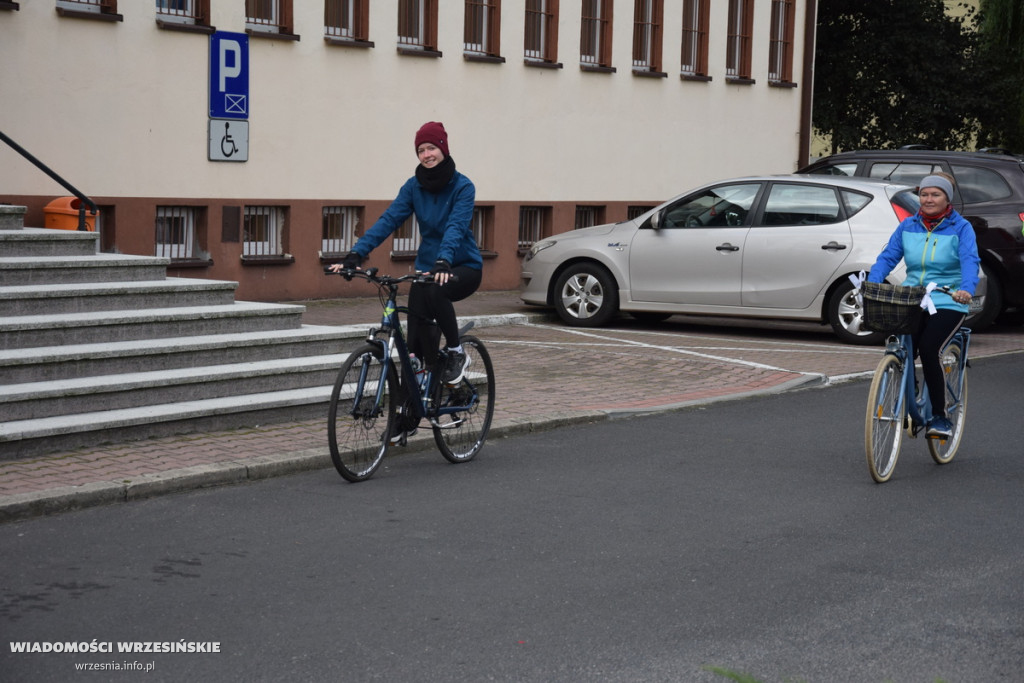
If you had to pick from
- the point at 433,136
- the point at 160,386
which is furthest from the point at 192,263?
the point at 433,136

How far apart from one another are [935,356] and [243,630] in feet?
15.8

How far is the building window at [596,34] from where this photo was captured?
22.8 metres

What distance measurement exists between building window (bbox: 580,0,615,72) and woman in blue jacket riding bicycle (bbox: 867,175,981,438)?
1456cm

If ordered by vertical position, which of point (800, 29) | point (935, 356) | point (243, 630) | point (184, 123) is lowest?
point (243, 630)

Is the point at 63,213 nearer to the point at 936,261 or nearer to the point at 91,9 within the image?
the point at 91,9

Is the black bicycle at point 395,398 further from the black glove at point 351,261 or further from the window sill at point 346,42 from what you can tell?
the window sill at point 346,42

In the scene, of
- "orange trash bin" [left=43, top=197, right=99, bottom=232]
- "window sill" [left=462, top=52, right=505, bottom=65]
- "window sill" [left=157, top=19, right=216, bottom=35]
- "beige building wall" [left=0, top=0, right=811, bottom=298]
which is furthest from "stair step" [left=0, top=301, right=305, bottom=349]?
"window sill" [left=462, top=52, right=505, bottom=65]

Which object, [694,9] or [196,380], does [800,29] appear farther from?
[196,380]

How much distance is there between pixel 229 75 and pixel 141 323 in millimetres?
7610

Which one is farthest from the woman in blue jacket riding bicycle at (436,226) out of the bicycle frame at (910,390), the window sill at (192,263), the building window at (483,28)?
the building window at (483,28)

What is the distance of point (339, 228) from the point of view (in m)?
19.2

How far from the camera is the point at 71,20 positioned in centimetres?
1542

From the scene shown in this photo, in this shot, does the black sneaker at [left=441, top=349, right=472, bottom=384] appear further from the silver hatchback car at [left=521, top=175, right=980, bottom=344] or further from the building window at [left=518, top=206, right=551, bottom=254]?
the building window at [left=518, top=206, right=551, bottom=254]

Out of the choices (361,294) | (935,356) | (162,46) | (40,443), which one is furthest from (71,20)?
(935,356)
